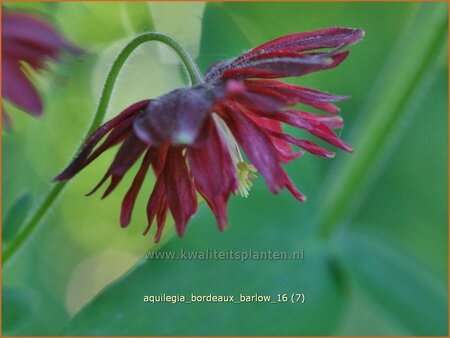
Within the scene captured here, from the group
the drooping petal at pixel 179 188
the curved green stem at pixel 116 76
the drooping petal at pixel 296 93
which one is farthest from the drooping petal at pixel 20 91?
the drooping petal at pixel 296 93

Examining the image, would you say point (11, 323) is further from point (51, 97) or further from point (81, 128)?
point (81, 128)

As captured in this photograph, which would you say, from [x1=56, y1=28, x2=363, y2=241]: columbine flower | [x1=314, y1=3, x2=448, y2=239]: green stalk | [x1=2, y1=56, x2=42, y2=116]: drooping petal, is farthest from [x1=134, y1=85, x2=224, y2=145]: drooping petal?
[x1=314, y1=3, x2=448, y2=239]: green stalk

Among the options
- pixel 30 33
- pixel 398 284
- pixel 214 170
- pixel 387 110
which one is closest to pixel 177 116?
pixel 214 170

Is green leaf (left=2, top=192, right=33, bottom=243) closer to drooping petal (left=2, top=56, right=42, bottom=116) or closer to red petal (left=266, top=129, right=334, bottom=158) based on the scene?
drooping petal (left=2, top=56, right=42, bottom=116)

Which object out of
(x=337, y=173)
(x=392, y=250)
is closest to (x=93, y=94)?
(x=337, y=173)

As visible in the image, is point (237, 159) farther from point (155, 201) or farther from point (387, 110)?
point (387, 110)

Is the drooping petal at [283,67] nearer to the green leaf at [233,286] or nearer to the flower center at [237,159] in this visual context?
the flower center at [237,159]
